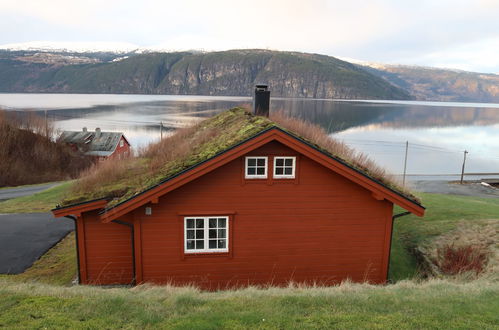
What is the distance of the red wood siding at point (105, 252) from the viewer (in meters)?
12.2

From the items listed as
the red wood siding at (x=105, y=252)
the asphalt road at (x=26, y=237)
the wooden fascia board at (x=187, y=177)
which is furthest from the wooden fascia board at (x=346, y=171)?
the asphalt road at (x=26, y=237)

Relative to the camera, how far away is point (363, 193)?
1234 centimetres

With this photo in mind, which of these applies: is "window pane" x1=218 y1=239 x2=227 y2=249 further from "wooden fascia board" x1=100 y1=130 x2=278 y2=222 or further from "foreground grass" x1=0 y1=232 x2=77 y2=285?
"foreground grass" x1=0 y1=232 x2=77 y2=285

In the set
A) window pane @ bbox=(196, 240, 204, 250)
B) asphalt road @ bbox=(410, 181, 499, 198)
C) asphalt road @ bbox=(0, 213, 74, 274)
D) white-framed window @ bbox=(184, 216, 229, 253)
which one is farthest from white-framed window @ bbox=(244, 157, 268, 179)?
asphalt road @ bbox=(410, 181, 499, 198)

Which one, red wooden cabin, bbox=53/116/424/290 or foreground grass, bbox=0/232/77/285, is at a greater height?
red wooden cabin, bbox=53/116/424/290

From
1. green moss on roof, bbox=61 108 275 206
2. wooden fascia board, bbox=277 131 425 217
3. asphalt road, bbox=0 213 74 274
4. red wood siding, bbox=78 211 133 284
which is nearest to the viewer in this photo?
wooden fascia board, bbox=277 131 425 217

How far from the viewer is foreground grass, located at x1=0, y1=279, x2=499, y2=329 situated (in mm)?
7113

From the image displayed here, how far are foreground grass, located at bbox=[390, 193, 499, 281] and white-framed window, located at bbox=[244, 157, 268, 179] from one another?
22.7ft

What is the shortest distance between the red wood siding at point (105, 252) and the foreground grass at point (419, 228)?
400 inches

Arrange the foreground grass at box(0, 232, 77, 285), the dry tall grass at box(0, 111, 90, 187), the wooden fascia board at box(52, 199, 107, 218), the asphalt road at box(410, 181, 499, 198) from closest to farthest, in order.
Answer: the wooden fascia board at box(52, 199, 107, 218) < the foreground grass at box(0, 232, 77, 285) < the asphalt road at box(410, 181, 499, 198) < the dry tall grass at box(0, 111, 90, 187)

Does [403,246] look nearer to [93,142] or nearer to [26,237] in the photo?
[26,237]

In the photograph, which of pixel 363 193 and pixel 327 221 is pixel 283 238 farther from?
pixel 363 193

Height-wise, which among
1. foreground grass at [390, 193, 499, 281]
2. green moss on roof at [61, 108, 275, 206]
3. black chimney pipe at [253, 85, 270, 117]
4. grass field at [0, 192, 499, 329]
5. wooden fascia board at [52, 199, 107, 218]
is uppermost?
black chimney pipe at [253, 85, 270, 117]

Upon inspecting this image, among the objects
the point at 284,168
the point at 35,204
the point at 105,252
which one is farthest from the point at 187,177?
the point at 35,204
